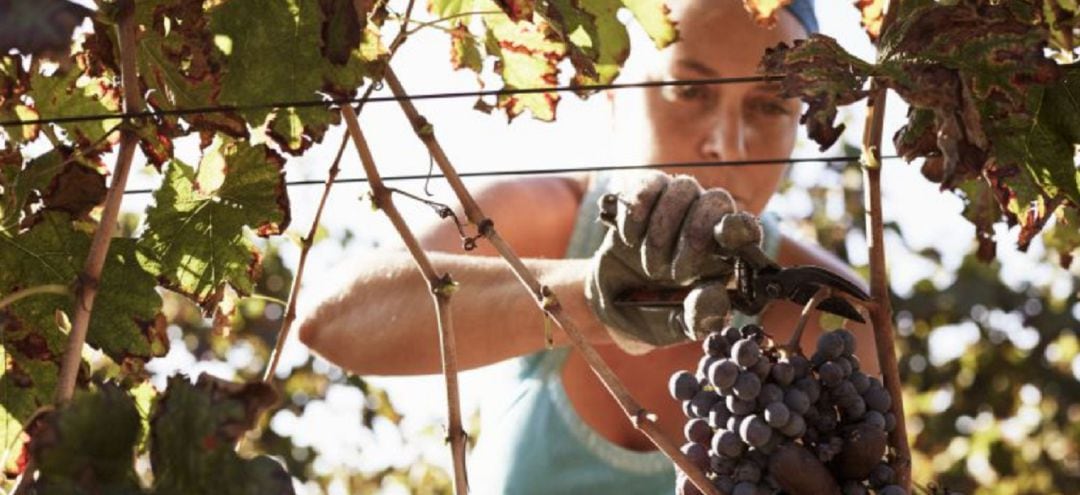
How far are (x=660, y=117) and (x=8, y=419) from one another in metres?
1.42

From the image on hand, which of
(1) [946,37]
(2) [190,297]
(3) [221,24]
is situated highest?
(3) [221,24]

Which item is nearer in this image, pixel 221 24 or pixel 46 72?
pixel 221 24

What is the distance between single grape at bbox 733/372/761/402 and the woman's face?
1367 mm

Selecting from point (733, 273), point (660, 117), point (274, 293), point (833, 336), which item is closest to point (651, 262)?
point (733, 273)

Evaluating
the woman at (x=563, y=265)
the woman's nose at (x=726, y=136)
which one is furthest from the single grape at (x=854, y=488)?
the woman's nose at (x=726, y=136)

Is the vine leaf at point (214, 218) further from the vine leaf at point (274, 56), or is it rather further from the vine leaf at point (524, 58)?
the vine leaf at point (524, 58)

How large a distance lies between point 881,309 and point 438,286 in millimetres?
397

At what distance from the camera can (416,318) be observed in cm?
251

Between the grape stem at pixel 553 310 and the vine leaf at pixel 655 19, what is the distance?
0.97 ft

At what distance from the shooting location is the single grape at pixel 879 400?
4.13 feet

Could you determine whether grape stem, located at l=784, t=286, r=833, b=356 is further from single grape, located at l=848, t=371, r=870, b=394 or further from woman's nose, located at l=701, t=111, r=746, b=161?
woman's nose, located at l=701, t=111, r=746, b=161

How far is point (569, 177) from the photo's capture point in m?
3.10

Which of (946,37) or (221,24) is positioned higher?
(221,24)

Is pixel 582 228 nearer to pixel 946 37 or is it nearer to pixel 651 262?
pixel 651 262
